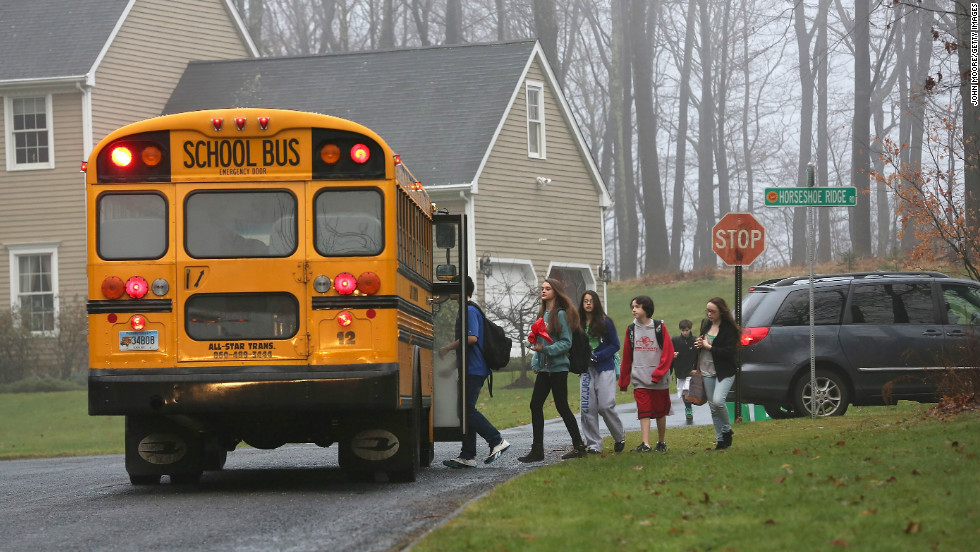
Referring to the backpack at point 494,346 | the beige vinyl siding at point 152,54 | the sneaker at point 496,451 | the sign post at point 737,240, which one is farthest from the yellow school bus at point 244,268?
the beige vinyl siding at point 152,54

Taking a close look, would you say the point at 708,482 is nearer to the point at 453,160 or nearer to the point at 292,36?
the point at 453,160

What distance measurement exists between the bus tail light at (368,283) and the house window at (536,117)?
2307 cm

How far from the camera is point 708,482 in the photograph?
1039 cm

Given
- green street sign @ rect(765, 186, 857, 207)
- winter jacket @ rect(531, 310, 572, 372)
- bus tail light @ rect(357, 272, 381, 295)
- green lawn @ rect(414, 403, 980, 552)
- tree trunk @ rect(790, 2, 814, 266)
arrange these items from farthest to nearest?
tree trunk @ rect(790, 2, 814, 266) < green street sign @ rect(765, 186, 857, 207) < winter jacket @ rect(531, 310, 572, 372) < bus tail light @ rect(357, 272, 381, 295) < green lawn @ rect(414, 403, 980, 552)

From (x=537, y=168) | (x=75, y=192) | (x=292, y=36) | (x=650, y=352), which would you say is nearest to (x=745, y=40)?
(x=292, y=36)

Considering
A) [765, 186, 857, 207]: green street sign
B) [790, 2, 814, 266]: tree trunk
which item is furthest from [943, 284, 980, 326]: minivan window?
[790, 2, 814, 266]: tree trunk

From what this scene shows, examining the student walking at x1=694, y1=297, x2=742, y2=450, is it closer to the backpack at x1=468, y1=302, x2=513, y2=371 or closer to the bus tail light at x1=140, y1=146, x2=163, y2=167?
the backpack at x1=468, y1=302, x2=513, y2=371

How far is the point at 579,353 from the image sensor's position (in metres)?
13.7

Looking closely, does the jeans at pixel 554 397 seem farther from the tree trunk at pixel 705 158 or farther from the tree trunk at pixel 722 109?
the tree trunk at pixel 722 109

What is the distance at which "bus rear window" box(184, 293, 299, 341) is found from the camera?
435 inches

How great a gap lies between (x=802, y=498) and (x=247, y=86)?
2732 cm

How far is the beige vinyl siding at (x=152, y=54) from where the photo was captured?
107ft

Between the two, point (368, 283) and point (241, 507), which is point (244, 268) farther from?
point (241, 507)

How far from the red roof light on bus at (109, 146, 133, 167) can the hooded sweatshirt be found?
16.4ft
